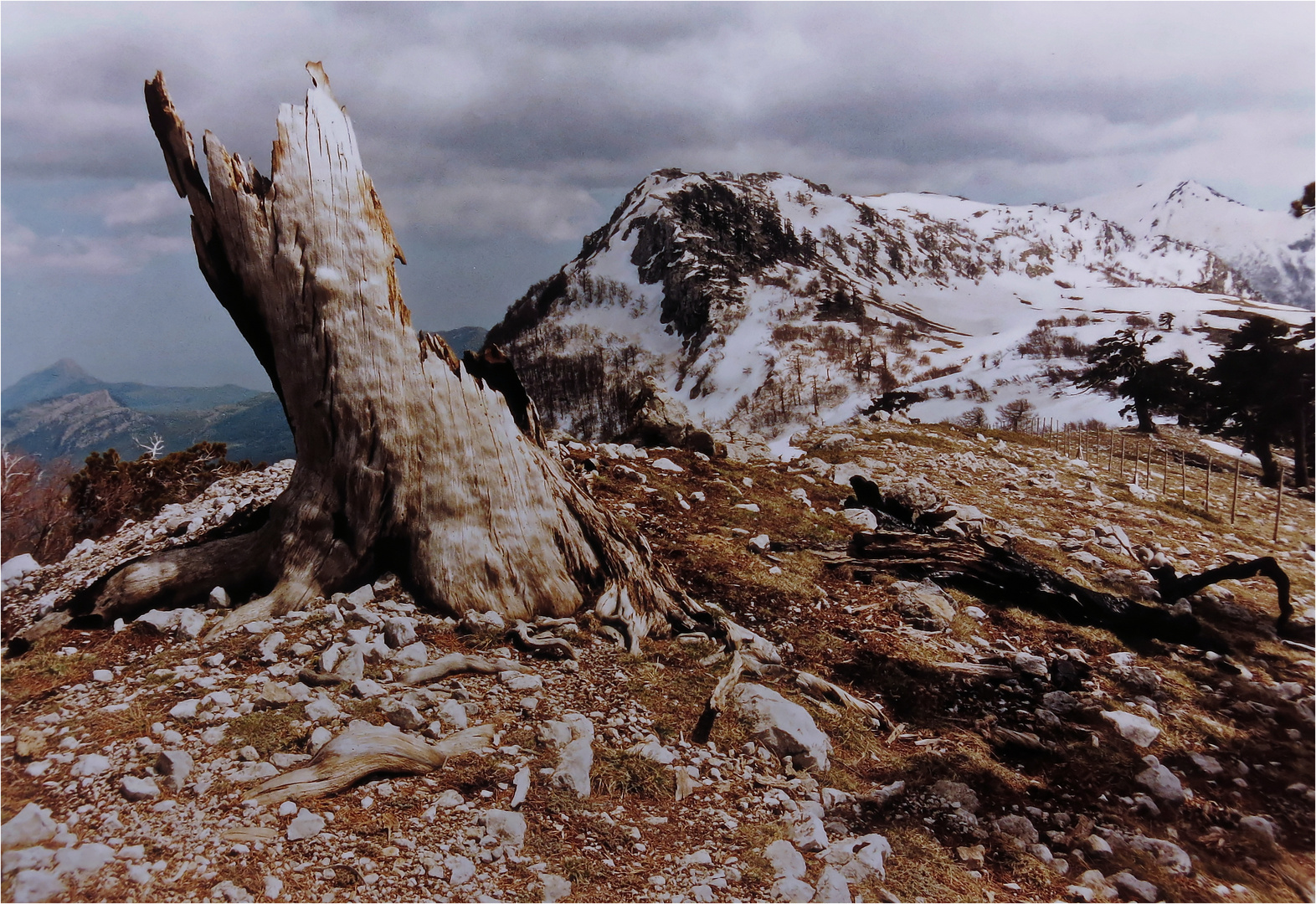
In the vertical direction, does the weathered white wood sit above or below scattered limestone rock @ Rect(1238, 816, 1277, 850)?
above

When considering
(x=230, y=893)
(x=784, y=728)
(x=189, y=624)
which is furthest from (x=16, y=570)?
(x=784, y=728)

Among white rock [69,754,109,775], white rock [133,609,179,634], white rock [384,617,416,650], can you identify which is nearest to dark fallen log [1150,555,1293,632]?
white rock [384,617,416,650]

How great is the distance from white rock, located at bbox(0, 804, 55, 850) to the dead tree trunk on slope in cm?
287

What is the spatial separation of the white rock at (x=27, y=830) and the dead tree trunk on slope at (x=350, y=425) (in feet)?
9.42

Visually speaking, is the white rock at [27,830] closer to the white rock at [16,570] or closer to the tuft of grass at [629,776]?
the tuft of grass at [629,776]

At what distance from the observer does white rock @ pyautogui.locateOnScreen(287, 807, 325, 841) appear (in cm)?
404

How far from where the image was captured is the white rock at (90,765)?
4.27 meters

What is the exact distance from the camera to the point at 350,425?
278 inches

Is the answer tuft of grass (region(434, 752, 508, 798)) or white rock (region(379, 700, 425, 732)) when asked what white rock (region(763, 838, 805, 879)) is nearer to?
tuft of grass (region(434, 752, 508, 798))

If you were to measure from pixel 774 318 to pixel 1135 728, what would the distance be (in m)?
141

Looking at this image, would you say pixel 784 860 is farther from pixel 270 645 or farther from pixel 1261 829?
pixel 270 645

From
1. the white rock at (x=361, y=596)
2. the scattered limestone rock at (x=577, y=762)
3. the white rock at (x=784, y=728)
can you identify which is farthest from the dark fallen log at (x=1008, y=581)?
the white rock at (x=361, y=596)

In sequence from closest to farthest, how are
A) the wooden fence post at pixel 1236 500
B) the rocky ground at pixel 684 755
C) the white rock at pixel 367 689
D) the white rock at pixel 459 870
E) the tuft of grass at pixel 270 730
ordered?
1. the white rock at pixel 459 870
2. the rocky ground at pixel 684 755
3. the tuft of grass at pixel 270 730
4. the white rock at pixel 367 689
5. the wooden fence post at pixel 1236 500

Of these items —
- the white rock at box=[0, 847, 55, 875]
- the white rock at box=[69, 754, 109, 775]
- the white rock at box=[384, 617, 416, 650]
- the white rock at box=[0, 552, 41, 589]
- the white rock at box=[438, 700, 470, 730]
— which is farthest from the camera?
the white rock at box=[0, 552, 41, 589]
